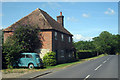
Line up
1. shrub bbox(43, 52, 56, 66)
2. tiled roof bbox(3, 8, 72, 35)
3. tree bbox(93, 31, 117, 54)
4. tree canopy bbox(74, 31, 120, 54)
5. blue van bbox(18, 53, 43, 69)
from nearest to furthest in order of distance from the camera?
blue van bbox(18, 53, 43, 69) < shrub bbox(43, 52, 56, 66) < tiled roof bbox(3, 8, 72, 35) < tree canopy bbox(74, 31, 120, 54) < tree bbox(93, 31, 117, 54)

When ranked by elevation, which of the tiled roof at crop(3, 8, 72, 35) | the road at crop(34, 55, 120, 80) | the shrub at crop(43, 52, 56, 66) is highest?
the tiled roof at crop(3, 8, 72, 35)

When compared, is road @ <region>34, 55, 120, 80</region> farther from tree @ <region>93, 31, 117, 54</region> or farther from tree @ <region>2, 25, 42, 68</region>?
tree @ <region>93, 31, 117, 54</region>

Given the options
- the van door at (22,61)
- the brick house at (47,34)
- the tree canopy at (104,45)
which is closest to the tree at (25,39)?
the brick house at (47,34)

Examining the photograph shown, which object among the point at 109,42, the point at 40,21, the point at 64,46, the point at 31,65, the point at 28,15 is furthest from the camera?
the point at 109,42

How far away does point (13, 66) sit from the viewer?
812 inches

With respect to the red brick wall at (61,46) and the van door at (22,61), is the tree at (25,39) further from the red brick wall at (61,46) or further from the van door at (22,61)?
the red brick wall at (61,46)

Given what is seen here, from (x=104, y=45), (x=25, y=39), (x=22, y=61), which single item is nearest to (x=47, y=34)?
(x=25, y=39)

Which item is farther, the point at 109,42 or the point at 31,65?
the point at 109,42

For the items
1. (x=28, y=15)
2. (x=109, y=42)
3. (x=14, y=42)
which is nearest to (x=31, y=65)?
(x=14, y=42)

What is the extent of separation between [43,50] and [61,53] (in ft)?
17.8

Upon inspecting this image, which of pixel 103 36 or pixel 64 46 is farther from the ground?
pixel 103 36

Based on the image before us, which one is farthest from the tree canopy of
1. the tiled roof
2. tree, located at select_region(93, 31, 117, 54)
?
the tiled roof

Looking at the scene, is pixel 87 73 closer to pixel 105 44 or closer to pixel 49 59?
pixel 49 59

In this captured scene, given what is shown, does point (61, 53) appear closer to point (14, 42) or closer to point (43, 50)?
point (43, 50)
